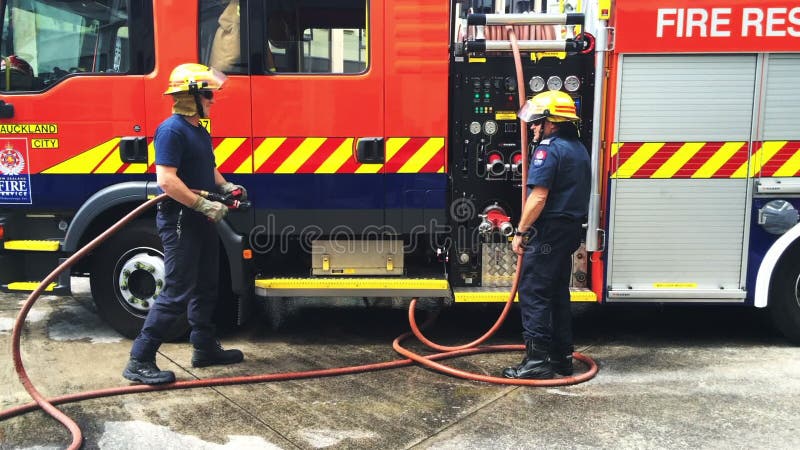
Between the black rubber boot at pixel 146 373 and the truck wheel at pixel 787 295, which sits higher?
the truck wheel at pixel 787 295

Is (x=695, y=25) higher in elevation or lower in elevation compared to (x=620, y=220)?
higher

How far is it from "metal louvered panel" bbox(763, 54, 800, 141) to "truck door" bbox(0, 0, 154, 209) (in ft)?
14.1

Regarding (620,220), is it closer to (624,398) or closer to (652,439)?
(624,398)

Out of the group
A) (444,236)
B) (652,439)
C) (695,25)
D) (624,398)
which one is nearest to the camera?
(652,439)

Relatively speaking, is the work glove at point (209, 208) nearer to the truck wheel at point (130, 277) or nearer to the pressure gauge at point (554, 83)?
the truck wheel at point (130, 277)

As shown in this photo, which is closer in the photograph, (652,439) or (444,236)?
(652,439)

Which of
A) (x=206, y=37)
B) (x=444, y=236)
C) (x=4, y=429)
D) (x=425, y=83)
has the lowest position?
(x=4, y=429)

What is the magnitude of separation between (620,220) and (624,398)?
130 centimetres

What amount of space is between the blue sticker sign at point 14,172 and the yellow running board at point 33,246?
0.30 m

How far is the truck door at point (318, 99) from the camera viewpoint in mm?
4785

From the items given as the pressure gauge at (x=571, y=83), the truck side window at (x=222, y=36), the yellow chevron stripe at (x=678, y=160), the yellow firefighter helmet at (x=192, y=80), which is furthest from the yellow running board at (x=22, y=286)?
the yellow chevron stripe at (x=678, y=160)

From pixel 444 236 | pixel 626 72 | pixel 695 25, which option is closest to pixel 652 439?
pixel 444 236

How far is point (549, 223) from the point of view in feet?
14.2

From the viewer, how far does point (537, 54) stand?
488 centimetres
